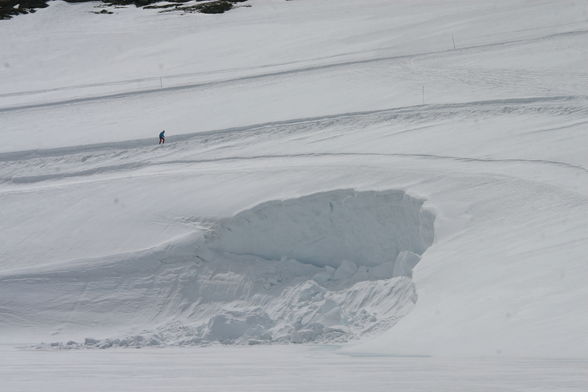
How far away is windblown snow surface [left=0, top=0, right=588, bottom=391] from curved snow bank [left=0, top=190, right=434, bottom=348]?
0.12 ft

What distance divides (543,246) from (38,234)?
33.4 feet

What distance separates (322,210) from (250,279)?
5.90ft

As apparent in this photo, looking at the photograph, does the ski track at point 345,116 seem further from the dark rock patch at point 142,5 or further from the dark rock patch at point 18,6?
the dark rock patch at point 18,6

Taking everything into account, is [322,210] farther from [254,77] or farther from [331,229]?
[254,77]

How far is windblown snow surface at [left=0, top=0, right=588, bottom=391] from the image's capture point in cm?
1288

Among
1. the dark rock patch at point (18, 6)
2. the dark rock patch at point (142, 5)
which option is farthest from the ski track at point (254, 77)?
the dark rock patch at point (18, 6)

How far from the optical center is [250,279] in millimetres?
16891

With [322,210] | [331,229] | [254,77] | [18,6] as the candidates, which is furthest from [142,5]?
[331,229]

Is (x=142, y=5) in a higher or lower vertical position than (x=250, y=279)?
higher

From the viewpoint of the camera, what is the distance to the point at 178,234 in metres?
17.8

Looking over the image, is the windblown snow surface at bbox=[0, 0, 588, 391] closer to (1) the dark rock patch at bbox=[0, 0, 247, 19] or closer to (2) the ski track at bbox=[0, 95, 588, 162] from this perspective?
(2) the ski track at bbox=[0, 95, 588, 162]

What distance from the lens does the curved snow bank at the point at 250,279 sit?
15656 mm

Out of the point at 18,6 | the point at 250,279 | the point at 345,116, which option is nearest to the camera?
the point at 250,279

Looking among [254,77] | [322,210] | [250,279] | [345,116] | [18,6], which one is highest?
[18,6]
